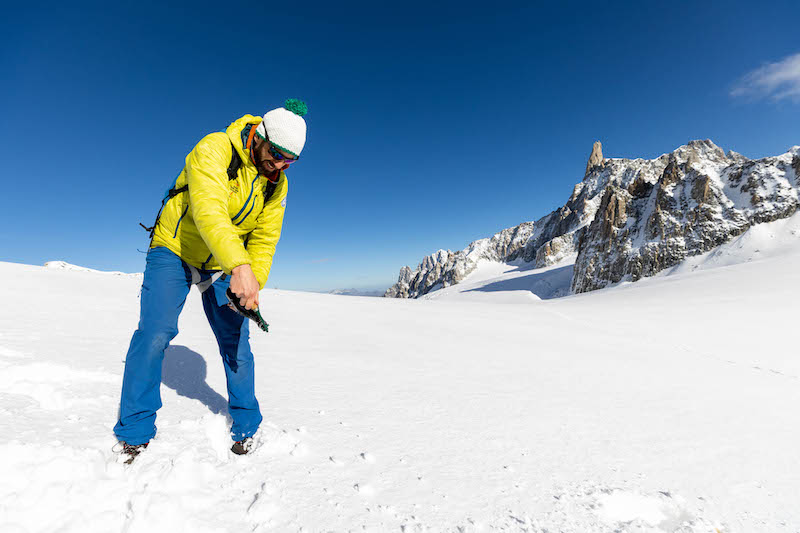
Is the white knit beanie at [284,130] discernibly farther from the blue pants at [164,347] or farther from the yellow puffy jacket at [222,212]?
the blue pants at [164,347]

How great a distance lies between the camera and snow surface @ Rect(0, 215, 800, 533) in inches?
60.1

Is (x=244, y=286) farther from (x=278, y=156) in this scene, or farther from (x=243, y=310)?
(x=278, y=156)

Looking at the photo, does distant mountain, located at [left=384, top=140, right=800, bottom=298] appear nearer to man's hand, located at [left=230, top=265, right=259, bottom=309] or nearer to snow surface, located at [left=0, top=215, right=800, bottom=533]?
snow surface, located at [left=0, top=215, right=800, bottom=533]

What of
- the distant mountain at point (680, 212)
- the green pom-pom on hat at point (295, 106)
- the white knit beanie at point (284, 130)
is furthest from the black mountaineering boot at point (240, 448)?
the distant mountain at point (680, 212)

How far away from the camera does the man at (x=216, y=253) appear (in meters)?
1.83

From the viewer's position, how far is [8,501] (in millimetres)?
1362

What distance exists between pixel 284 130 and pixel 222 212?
2.11 ft

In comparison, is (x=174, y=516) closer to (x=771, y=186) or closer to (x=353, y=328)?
(x=353, y=328)

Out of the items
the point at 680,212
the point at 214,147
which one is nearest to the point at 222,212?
the point at 214,147

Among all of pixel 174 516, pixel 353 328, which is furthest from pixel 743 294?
pixel 174 516

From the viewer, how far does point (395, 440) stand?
2252 mm

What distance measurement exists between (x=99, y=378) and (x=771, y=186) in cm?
4719

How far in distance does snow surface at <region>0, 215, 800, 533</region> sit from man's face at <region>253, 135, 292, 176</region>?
1.80 m

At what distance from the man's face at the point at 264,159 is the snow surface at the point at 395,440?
1805mm
